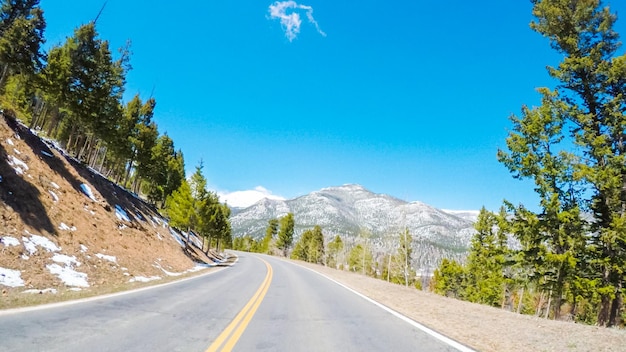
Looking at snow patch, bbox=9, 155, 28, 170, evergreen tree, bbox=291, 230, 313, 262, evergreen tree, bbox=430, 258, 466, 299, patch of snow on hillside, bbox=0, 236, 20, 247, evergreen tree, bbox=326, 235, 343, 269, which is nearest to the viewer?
patch of snow on hillside, bbox=0, 236, 20, 247

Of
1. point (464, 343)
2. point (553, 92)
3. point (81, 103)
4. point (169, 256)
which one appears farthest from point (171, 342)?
point (81, 103)

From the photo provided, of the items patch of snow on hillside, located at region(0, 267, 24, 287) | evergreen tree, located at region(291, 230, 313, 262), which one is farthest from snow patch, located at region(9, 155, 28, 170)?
evergreen tree, located at region(291, 230, 313, 262)

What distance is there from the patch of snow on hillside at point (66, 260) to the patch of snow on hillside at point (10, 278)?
2.58 m

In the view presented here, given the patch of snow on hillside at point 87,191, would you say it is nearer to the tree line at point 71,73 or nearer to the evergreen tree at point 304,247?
the tree line at point 71,73

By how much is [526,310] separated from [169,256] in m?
50.6

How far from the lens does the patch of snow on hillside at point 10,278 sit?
30.9 feet

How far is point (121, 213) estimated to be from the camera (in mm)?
25750

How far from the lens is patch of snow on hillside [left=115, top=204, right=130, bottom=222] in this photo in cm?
2478

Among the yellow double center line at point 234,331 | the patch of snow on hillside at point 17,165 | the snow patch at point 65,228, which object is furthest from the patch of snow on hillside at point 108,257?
the yellow double center line at point 234,331

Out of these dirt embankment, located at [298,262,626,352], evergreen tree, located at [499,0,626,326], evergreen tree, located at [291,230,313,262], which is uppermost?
evergreen tree, located at [499,0,626,326]

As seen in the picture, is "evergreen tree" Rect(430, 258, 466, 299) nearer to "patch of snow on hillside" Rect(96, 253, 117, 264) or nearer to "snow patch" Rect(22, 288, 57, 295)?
"patch of snow on hillside" Rect(96, 253, 117, 264)

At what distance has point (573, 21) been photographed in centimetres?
1510

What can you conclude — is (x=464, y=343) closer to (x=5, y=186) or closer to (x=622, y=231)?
(x=622, y=231)

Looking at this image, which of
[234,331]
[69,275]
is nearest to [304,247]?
[69,275]
